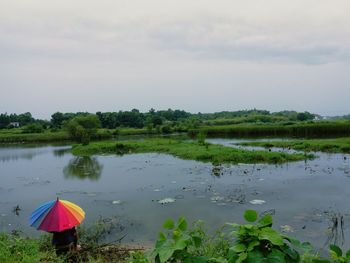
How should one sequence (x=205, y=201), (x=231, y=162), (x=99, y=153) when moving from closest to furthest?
(x=205, y=201)
(x=231, y=162)
(x=99, y=153)

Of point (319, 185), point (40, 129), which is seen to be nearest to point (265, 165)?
point (319, 185)

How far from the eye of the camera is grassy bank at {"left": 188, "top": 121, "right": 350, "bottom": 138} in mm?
41125

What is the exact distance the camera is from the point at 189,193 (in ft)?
46.5

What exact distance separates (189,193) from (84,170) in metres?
9.97

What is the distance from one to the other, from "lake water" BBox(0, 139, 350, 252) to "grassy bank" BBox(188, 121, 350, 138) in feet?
63.6

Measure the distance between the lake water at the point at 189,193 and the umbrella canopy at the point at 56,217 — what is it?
2696mm

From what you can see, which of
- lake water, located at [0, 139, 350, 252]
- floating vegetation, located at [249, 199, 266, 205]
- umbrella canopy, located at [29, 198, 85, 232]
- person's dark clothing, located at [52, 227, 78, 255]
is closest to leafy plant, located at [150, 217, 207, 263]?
umbrella canopy, located at [29, 198, 85, 232]

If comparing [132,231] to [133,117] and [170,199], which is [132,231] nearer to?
[170,199]

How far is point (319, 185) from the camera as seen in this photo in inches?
585

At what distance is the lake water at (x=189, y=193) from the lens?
33.6 feet

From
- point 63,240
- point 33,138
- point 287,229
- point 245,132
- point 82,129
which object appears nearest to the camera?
point 63,240

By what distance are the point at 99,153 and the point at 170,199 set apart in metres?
19.8

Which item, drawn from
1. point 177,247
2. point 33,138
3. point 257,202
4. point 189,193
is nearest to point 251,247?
point 177,247

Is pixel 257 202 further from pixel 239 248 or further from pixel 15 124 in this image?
pixel 15 124
